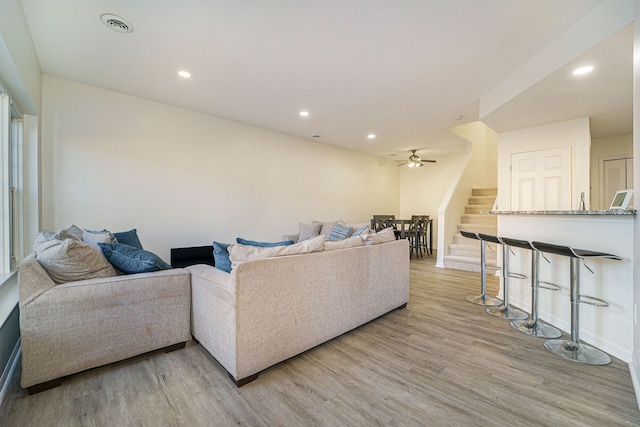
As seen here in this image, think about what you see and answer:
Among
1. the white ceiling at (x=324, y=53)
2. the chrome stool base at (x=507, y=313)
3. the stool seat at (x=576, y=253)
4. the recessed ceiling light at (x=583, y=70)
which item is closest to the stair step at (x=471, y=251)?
the chrome stool base at (x=507, y=313)

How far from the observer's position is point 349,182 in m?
7.04

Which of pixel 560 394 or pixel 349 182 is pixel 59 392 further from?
pixel 349 182

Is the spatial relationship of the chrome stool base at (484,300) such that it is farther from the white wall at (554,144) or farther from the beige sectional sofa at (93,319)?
the beige sectional sofa at (93,319)

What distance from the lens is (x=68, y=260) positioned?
1.83 metres

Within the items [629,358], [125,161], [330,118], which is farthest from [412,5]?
[125,161]

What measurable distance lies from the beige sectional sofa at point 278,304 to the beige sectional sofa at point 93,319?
0.19 metres

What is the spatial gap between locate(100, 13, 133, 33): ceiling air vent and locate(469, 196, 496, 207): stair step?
716 cm

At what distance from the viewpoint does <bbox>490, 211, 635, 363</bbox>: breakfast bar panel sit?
6.82ft

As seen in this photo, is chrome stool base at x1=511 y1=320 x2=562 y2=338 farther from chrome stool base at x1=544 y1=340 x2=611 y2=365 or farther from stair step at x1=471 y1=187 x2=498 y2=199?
stair step at x1=471 y1=187 x2=498 y2=199

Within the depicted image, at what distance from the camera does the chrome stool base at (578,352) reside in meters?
2.05

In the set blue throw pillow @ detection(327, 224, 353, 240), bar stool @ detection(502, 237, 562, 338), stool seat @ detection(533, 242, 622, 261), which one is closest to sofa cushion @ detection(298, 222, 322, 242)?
blue throw pillow @ detection(327, 224, 353, 240)

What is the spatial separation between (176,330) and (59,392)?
27.8 inches

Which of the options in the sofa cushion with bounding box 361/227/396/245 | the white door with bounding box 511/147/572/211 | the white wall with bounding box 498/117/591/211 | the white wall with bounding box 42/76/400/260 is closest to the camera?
the sofa cushion with bounding box 361/227/396/245

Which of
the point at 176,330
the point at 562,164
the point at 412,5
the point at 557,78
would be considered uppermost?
the point at 412,5
